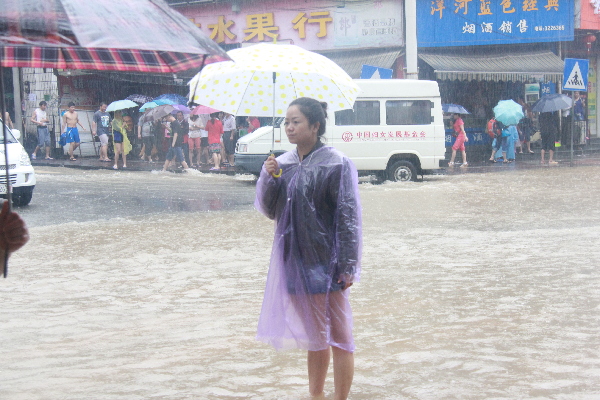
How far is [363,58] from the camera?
941 inches

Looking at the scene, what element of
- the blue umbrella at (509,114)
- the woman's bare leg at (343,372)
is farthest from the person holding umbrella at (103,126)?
the woman's bare leg at (343,372)

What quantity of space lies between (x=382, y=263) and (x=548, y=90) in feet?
64.0

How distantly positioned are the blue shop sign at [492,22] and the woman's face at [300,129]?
20.3m

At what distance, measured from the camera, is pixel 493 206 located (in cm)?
1270

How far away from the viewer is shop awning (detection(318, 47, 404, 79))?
2315 cm

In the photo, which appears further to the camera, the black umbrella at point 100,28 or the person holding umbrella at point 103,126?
the person holding umbrella at point 103,126

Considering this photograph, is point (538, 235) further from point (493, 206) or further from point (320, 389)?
point (320, 389)

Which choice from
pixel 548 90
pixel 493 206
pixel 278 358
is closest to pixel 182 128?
pixel 493 206

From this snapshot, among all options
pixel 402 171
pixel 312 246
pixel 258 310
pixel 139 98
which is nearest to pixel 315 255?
pixel 312 246

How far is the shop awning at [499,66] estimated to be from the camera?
2281cm

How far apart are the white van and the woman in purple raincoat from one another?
41.8 ft

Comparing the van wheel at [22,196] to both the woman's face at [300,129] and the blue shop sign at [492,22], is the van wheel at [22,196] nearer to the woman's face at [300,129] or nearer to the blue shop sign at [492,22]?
the woman's face at [300,129]

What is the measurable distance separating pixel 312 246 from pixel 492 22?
69.4ft

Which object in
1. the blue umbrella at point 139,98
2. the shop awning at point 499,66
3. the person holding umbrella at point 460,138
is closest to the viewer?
the person holding umbrella at point 460,138
